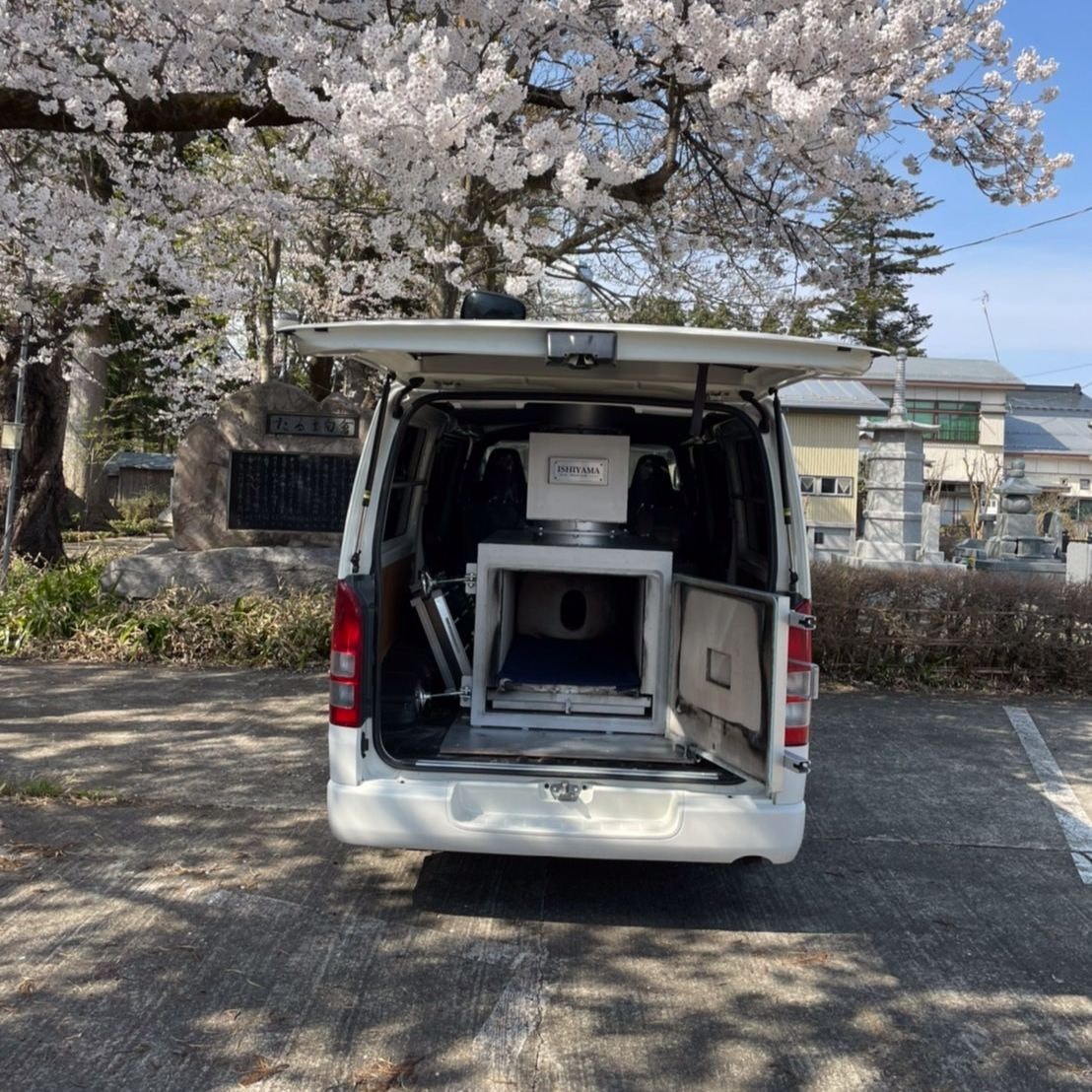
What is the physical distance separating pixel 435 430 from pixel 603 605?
52.4 inches

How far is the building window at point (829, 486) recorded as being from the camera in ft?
100

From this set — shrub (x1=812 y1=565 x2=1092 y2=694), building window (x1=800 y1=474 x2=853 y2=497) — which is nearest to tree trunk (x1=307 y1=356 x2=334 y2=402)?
shrub (x1=812 y1=565 x2=1092 y2=694)

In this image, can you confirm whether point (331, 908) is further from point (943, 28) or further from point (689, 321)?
point (689, 321)

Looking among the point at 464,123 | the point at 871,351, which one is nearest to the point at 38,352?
the point at 464,123

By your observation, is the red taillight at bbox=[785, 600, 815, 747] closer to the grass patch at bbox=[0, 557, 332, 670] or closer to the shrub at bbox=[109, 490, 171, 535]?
the grass patch at bbox=[0, 557, 332, 670]

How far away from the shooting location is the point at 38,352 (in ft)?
38.2

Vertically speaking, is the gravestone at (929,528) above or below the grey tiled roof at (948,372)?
below

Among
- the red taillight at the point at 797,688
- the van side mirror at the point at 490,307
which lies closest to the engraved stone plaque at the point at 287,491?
the van side mirror at the point at 490,307

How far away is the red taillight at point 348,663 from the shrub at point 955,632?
559cm

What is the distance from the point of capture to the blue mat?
5.36 metres

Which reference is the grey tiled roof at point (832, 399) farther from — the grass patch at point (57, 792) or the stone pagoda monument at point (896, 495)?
the grass patch at point (57, 792)

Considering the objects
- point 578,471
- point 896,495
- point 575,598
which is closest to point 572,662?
point 575,598

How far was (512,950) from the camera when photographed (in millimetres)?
4254

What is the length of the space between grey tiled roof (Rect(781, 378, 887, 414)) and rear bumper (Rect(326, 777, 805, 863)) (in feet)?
86.6
